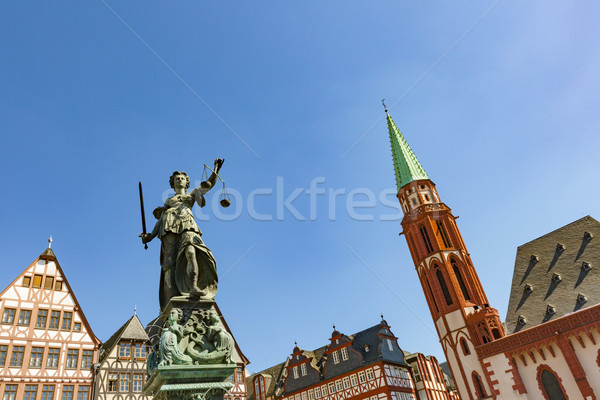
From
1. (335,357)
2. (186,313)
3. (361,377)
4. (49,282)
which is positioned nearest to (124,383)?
(49,282)

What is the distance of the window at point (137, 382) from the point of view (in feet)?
87.5

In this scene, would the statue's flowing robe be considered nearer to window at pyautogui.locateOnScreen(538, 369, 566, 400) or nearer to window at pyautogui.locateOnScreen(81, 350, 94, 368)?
window at pyautogui.locateOnScreen(81, 350, 94, 368)

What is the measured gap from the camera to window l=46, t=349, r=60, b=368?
985 inches

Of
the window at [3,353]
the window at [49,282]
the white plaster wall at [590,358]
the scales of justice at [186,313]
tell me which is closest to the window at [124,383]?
the window at [3,353]

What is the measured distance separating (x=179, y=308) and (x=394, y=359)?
124 feet

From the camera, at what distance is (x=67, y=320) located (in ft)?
88.0

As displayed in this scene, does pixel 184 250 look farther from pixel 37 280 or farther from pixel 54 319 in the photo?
pixel 37 280

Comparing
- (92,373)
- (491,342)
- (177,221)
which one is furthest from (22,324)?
(491,342)

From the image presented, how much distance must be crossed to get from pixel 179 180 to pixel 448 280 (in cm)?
3866

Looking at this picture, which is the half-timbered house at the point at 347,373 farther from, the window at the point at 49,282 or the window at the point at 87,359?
the window at the point at 49,282

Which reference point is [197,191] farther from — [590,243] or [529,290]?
[590,243]

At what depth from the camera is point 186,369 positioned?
15.8 ft

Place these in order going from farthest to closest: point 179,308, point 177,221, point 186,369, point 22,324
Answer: point 22,324, point 177,221, point 179,308, point 186,369

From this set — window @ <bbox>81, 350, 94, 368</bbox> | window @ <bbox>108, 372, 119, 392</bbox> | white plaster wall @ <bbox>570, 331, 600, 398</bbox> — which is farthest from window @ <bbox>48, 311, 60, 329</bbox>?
white plaster wall @ <bbox>570, 331, 600, 398</bbox>
